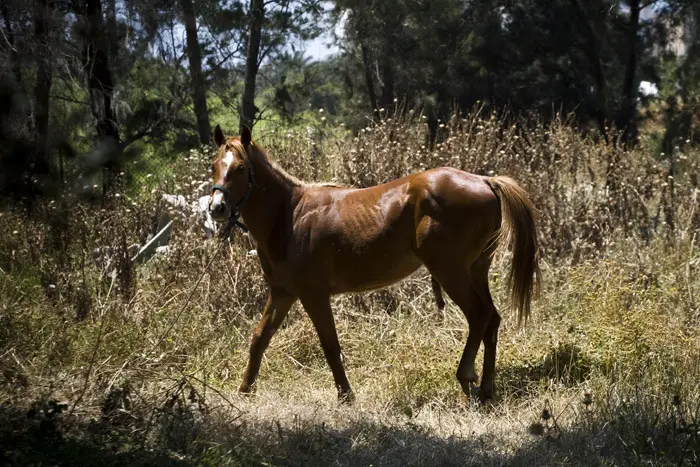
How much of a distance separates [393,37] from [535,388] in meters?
11.2

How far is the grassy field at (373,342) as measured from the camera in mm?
4418

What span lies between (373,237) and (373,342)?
4.27ft

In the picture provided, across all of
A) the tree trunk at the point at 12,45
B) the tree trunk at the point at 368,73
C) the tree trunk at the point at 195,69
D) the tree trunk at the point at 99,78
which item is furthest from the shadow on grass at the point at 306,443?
the tree trunk at the point at 368,73

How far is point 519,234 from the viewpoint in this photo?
215 inches

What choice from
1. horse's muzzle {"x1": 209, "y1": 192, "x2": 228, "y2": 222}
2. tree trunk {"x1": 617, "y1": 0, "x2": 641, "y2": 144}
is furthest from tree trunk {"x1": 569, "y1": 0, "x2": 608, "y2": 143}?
horse's muzzle {"x1": 209, "y1": 192, "x2": 228, "y2": 222}

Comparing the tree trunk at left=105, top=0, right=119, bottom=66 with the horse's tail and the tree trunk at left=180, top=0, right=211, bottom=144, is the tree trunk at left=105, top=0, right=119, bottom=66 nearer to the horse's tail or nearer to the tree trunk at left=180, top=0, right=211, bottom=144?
the tree trunk at left=180, top=0, right=211, bottom=144

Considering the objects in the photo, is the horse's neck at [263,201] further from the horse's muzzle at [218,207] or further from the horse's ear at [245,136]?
the horse's muzzle at [218,207]

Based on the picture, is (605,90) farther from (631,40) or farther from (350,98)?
(350,98)

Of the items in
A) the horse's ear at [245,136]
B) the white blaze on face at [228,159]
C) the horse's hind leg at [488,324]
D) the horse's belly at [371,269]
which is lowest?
the horse's hind leg at [488,324]

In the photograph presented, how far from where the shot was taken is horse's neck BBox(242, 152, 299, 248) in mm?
5770

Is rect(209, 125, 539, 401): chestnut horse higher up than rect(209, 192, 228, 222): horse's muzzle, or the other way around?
rect(209, 192, 228, 222): horse's muzzle

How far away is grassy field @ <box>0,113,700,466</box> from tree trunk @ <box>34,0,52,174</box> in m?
0.34

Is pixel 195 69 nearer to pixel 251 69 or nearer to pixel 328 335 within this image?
pixel 251 69

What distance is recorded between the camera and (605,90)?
52.8 ft
